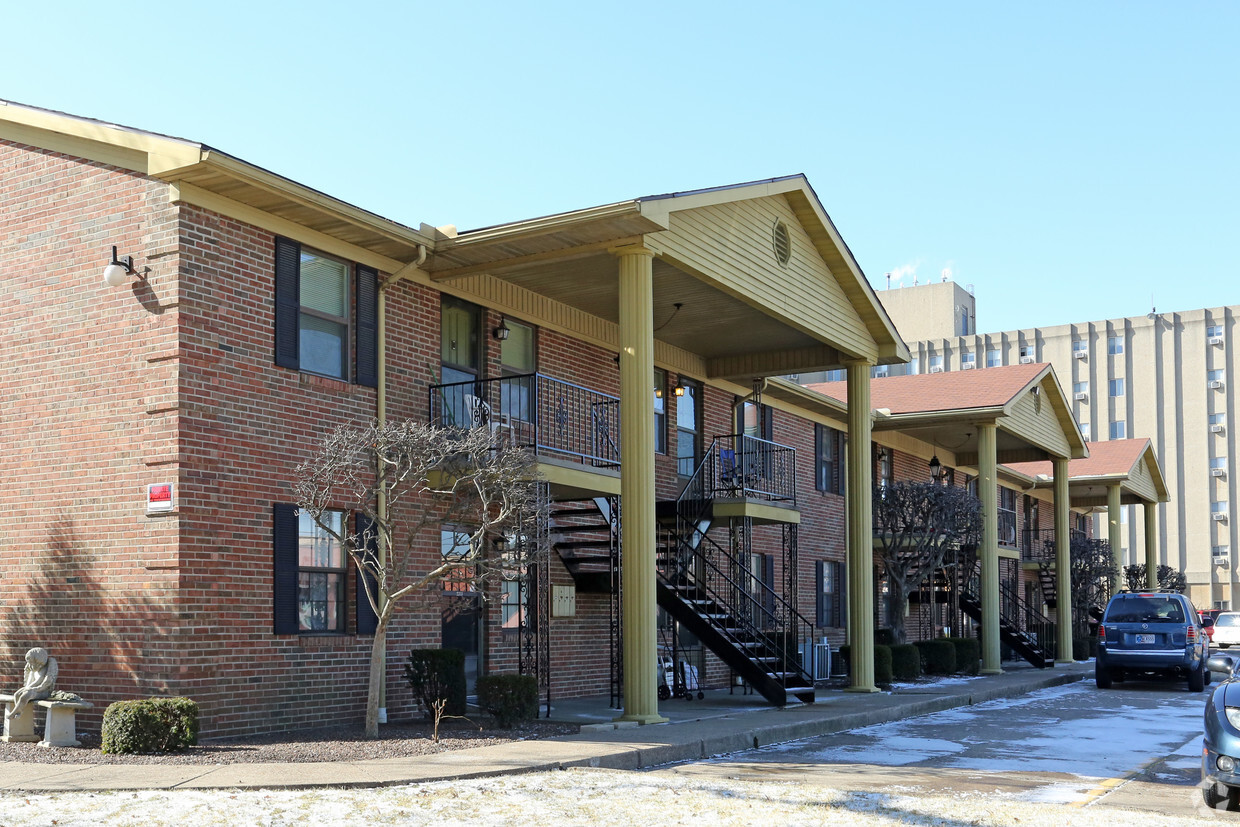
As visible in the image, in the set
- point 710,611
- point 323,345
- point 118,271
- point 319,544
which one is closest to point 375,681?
point 319,544

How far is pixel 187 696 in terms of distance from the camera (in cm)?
1240

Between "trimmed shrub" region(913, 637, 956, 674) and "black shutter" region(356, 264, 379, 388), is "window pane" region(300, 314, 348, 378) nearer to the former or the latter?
"black shutter" region(356, 264, 379, 388)

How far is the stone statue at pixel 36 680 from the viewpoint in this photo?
40.9ft

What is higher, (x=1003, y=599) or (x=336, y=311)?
(x=336, y=311)

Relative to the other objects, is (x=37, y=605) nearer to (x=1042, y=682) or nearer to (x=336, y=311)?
(x=336, y=311)

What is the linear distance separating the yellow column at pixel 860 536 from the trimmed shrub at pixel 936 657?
5.21 metres

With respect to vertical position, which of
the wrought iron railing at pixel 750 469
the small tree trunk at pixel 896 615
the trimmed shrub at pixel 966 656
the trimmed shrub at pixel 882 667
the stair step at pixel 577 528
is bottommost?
the trimmed shrub at pixel 966 656

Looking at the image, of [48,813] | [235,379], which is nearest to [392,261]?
[235,379]

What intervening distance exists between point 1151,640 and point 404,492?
17465mm

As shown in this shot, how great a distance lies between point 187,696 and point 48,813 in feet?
12.1

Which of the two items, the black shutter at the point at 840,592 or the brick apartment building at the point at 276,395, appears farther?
the black shutter at the point at 840,592

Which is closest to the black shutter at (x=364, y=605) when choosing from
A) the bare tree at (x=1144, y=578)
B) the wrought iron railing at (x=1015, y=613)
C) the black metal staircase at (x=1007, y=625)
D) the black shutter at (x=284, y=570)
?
the black shutter at (x=284, y=570)

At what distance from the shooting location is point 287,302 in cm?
1408

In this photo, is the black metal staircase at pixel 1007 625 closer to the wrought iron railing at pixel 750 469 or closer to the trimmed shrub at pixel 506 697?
the wrought iron railing at pixel 750 469
